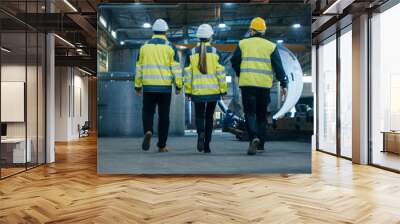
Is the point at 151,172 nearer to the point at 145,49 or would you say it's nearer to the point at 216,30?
the point at 145,49

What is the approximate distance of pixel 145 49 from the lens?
19.4 ft

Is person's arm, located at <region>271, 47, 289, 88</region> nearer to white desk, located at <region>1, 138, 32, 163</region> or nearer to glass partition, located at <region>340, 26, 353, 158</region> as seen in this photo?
glass partition, located at <region>340, 26, 353, 158</region>

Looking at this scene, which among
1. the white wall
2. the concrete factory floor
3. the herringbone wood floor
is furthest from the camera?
the white wall

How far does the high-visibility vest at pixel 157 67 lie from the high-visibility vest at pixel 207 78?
172 mm

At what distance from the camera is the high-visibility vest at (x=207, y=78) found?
5.93m

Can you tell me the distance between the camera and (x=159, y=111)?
593 centimetres

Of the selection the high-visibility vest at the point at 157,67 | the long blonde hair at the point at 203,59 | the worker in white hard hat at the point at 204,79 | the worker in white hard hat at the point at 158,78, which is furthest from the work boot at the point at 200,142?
the long blonde hair at the point at 203,59

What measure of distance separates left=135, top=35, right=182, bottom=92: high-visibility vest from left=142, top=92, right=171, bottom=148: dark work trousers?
11 cm

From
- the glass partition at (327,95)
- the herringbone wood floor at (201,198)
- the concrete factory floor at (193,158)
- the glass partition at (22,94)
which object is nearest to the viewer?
the herringbone wood floor at (201,198)

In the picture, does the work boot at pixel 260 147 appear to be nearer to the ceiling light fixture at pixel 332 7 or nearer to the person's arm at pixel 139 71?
the person's arm at pixel 139 71

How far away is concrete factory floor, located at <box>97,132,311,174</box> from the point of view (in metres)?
5.85

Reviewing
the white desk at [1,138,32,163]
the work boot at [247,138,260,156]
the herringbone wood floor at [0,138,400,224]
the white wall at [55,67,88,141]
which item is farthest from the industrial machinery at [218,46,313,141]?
the white wall at [55,67,88,141]

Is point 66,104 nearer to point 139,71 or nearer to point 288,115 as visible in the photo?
point 139,71

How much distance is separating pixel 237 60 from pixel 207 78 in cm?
55
